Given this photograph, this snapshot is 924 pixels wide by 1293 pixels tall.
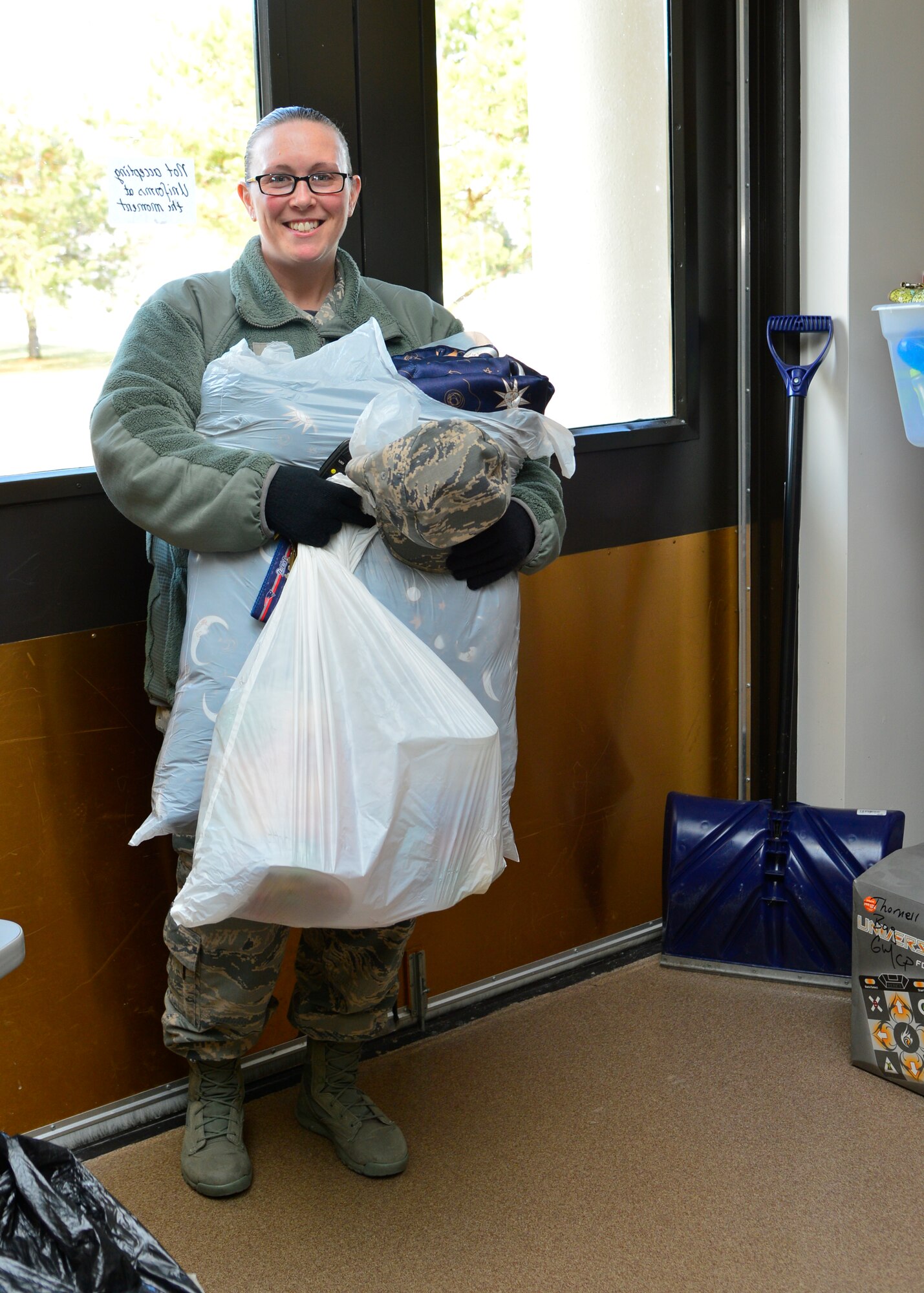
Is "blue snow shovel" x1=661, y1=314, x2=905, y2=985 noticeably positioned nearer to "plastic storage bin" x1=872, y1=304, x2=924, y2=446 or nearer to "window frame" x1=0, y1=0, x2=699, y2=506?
"plastic storage bin" x1=872, y1=304, x2=924, y2=446

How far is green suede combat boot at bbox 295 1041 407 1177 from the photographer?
5.87ft

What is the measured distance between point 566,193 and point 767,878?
4.48ft

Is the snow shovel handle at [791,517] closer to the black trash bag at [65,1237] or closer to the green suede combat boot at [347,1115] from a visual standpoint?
the green suede combat boot at [347,1115]

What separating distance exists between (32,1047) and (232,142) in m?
1.41

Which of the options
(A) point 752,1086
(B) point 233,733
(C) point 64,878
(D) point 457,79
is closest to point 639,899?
(A) point 752,1086

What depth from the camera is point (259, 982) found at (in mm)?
1665

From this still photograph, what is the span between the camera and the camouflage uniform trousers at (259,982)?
1.64 metres

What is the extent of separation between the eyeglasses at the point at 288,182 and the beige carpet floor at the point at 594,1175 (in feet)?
4.60

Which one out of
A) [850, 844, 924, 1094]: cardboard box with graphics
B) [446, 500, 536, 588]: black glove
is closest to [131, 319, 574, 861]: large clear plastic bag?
[446, 500, 536, 588]: black glove

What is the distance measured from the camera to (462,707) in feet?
4.81

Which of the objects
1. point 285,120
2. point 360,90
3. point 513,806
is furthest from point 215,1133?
point 360,90

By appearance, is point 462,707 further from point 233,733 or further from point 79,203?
point 79,203

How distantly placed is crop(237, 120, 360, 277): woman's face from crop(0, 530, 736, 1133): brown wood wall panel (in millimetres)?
619

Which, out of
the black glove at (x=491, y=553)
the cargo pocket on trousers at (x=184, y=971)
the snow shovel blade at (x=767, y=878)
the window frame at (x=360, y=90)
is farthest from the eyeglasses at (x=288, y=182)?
the snow shovel blade at (x=767, y=878)
